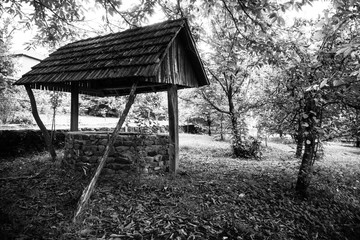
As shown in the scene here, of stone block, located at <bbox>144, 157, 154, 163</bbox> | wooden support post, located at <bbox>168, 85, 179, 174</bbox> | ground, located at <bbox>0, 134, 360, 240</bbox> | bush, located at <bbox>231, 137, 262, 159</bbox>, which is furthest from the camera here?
bush, located at <bbox>231, 137, 262, 159</bbox>

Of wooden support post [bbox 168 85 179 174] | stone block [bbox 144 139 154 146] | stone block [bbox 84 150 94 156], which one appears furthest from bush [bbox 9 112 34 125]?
wooden support post [bbox 168 85 179 174]

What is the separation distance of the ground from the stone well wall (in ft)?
0.89

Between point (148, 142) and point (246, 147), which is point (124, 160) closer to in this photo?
point (148, 142)

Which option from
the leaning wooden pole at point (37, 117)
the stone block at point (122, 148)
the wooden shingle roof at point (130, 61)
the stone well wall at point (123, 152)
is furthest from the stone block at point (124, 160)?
the leaning wooden pole at point (37, 117)

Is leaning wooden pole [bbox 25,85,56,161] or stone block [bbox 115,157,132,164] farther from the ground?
leaning wooden pole [bbox 25,85,56,161]

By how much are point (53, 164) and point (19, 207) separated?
306 cm

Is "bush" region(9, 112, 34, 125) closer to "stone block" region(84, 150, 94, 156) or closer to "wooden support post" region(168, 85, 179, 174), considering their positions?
"stone block" region(84, 150, 94, 156)

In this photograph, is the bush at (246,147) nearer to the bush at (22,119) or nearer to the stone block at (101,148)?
the stone block at (101,148)

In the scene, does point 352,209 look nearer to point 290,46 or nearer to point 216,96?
point 290,46

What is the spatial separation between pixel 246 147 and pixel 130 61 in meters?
7.24

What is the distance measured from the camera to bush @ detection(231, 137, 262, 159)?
10.5m

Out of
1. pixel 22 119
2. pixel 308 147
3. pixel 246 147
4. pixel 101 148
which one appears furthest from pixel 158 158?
pixel 22 119

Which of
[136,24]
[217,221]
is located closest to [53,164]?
[136,24]

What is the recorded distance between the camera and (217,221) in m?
4.28
